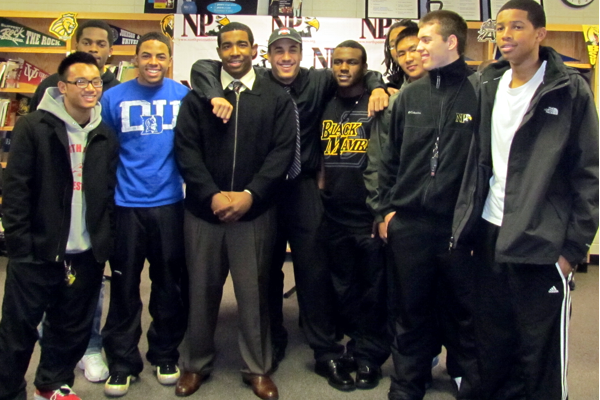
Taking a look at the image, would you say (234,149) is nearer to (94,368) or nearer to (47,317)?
(47,317)

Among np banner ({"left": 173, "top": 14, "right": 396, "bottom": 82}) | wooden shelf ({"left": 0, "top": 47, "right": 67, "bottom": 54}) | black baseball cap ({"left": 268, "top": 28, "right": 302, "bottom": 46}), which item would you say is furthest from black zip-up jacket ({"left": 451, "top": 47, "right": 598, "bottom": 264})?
wooden shelf ({"left": 0, "top": 47, "right": 67, "bottom": 54})

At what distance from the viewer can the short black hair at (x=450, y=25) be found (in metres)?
2.16

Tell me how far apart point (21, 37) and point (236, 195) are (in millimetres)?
3834

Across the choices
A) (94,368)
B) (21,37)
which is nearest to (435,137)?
(94,368)

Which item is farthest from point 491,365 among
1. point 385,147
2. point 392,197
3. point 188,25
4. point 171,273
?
point 188,25

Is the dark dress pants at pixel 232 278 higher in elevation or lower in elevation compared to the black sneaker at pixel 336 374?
higher

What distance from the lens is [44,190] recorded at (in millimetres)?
2156

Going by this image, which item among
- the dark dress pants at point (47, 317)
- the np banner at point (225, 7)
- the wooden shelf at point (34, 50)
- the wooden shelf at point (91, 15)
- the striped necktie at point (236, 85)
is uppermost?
the np banner at point (225, 7)

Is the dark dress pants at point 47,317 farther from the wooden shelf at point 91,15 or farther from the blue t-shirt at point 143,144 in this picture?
the wooden shelf at point 91,15

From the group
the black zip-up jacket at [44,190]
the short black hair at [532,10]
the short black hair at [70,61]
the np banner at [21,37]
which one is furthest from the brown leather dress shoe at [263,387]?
the np banner at [21,37]

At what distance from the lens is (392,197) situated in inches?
90.4

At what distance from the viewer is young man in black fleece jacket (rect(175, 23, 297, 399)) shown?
2.39m

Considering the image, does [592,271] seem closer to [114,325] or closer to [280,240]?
[280,240]

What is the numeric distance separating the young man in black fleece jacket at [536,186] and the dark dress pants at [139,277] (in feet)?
4.25
